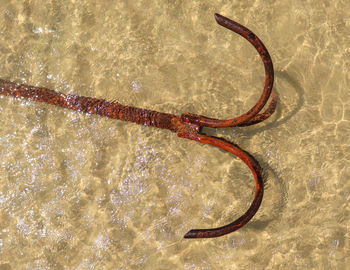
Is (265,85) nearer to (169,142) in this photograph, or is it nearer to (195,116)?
(195,116)

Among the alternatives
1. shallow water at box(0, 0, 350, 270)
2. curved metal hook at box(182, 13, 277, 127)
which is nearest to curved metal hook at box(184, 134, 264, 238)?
curved metal hook at box(182, 13, 277, 127)

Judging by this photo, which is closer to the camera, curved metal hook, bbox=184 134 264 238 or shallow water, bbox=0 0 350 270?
curved metal hook, bbox=184 134 264 238

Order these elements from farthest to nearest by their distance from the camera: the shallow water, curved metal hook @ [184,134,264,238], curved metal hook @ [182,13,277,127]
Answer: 1. the shallow water
2. curved metal hook @ [184,134,264,238]
3. curved metal hook @ [182,13,277,127]

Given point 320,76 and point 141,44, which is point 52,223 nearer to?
point 141,44

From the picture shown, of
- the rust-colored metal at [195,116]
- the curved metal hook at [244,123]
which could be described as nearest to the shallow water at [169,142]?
the rust-colored metal at [195,116]

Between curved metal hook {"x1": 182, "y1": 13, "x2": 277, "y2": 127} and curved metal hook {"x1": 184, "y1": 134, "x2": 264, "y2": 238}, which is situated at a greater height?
curved metal hook {"x1": 182, "y1": 13, "x2": 277, "y2": 127}

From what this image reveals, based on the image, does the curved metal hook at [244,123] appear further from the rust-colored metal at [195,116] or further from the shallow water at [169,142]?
the shallow water at [169,142]

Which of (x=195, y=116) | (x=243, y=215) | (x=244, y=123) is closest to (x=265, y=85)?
(x=244, y=123)

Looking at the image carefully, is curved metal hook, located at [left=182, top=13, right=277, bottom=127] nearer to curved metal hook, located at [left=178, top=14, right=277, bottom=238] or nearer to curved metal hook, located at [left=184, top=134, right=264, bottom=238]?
curved metal hook, located at [left=178, top=14, right=277, bottom=238]
